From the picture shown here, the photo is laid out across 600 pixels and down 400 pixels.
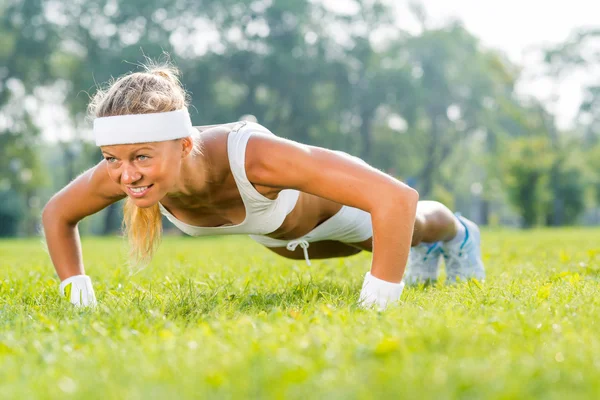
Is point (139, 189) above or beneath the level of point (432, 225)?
above

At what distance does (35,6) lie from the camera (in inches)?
1409

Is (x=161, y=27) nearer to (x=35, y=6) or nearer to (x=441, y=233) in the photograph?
(x=35, y=6)

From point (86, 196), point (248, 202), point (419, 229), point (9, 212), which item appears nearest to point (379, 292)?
point (248, 202)

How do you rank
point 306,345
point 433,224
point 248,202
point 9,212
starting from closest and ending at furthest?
point 306,345
point 248,202
point 433,224
point 9,212

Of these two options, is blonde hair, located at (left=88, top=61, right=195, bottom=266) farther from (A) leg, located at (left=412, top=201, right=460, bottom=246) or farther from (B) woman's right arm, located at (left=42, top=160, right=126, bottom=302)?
(A) leg, located at (left=412, top=201, right=460, bottom=246)

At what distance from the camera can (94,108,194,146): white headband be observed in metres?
3.35

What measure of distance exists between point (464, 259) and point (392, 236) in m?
1.72

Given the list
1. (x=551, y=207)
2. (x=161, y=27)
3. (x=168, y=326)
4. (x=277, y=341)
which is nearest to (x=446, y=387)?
(x=277, y=341)

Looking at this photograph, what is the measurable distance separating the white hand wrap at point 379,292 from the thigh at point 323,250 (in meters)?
1.57

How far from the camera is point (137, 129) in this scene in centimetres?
335

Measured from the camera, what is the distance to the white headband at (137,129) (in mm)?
3346

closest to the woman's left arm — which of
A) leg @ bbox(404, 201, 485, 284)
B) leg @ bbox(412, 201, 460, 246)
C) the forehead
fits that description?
the forehead

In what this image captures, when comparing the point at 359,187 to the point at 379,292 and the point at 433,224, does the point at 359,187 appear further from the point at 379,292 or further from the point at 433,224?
the point at 433,224

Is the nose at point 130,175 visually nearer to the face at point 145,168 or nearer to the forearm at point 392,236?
the face at point 145,168
